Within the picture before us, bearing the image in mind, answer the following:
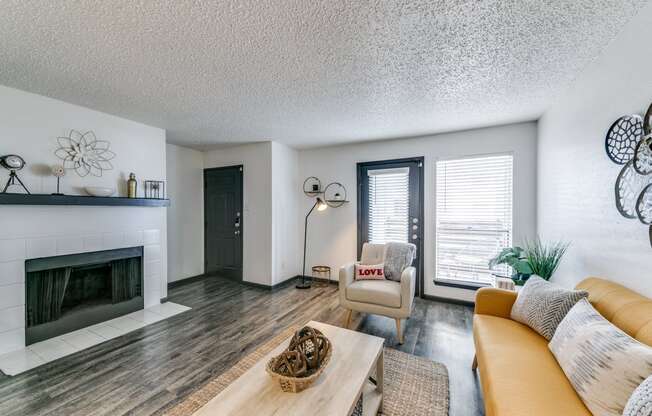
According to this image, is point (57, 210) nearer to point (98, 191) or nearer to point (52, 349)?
point (98, 191)

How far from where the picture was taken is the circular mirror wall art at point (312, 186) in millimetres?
4457

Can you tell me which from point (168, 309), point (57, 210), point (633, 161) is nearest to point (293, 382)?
point (633, 161)

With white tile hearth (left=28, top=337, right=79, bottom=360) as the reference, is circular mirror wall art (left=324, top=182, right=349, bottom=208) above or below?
above

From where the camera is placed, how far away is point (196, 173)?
184 inches

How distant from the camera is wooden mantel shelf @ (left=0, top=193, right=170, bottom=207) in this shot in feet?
7.29

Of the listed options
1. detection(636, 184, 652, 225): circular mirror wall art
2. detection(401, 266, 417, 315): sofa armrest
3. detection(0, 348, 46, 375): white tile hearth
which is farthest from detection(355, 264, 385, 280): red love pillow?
detection(0, 348, 46, 375): white tile hearth

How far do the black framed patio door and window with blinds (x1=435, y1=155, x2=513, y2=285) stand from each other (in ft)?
0.89

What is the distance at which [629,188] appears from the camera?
146 centimetres

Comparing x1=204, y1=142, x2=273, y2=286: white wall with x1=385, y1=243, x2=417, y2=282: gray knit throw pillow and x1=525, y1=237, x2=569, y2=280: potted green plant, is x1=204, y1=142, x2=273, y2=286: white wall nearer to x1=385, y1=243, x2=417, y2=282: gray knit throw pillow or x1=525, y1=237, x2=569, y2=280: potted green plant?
x1=385, y1=243, x2=417, y2=282: gray knit throw pillow

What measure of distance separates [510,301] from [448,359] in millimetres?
742

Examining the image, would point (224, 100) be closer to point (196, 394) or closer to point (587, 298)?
point (196, 394)

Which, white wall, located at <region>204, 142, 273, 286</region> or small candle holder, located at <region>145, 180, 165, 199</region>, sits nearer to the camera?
small candle holder, located at <region>145, 180, 165, 199</region>

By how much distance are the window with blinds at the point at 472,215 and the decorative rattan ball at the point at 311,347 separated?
9.00 ft

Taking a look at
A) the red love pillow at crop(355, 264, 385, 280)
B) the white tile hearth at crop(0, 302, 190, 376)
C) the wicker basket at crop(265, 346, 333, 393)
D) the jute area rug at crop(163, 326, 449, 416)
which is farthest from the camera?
the red love pillow at crop(355, 264, 385, 280)
